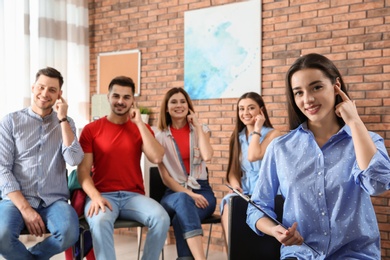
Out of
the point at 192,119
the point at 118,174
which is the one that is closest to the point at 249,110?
the point at 192,119

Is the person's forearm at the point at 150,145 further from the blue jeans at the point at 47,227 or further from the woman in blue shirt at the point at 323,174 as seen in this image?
the woman in blue shirt at the point at 323,174

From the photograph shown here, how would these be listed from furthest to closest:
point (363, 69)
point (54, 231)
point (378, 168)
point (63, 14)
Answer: point (63, 14)
point (363, 69)
point (54, 231)
point (378, 168)

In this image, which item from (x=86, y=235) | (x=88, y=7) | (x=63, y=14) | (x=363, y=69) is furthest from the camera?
(x=88, y=7)

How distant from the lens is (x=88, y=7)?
236 inches

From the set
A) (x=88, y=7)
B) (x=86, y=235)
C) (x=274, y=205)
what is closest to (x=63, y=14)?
(x=88, y=7)

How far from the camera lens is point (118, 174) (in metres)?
3.42

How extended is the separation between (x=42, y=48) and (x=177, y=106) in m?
2.25

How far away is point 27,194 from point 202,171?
1294 mm

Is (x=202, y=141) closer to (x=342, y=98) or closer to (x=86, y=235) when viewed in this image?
(x=86, y=235)

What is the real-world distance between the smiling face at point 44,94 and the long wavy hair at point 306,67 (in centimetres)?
206

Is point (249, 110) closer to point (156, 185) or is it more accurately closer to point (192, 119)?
point (192, 119)

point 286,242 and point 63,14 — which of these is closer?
point 286,242

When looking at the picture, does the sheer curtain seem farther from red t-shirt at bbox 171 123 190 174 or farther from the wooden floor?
red t-shirt at bbox 171 123 190 174

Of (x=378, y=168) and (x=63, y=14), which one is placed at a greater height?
(x=63, y=14)
